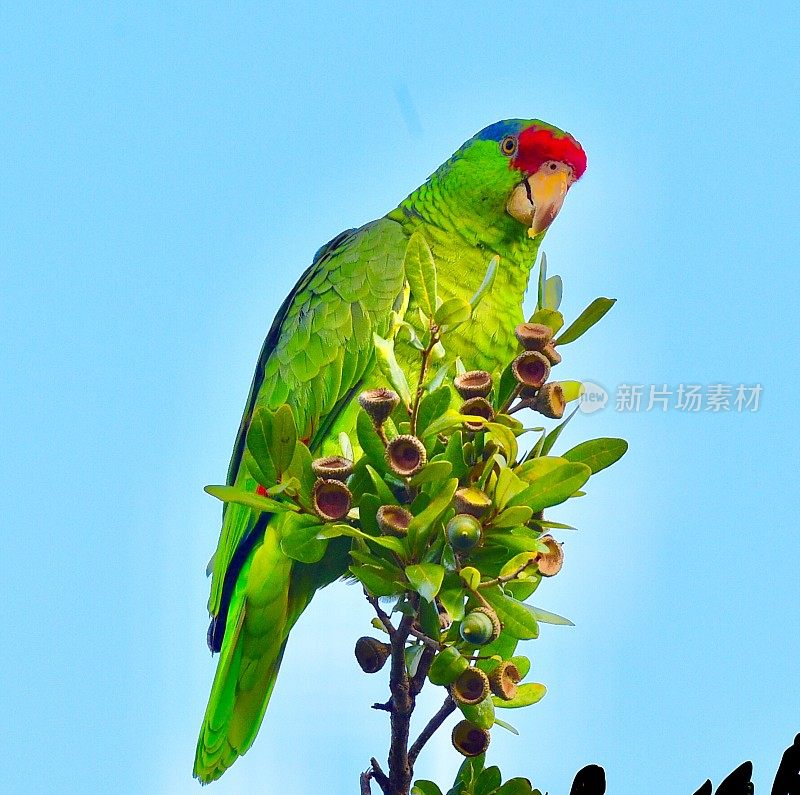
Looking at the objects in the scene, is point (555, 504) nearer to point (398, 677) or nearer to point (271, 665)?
point (398, 677)

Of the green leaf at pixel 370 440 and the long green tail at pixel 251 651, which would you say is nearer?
the green leaf at pixel 370 440

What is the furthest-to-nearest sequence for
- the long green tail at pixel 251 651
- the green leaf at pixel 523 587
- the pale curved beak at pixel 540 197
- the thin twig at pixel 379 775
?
the pale curved beak at pixel 540 197
the long green tail at pixel 251 651
the green leaf at pixel 523 587
the thin twig at pixel 379 775

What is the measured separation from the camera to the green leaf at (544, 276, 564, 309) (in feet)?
4.38

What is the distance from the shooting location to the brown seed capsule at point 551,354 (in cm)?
128

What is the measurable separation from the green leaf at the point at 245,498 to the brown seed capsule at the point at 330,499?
32 mm

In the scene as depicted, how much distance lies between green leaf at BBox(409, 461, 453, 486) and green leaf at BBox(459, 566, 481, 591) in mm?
126

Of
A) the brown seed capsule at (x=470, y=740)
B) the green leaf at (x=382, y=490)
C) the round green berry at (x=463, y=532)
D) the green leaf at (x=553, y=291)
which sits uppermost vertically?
the green leaf at (x=553, y=291)

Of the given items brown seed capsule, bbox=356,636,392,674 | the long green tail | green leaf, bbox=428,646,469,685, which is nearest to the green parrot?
the long green tail

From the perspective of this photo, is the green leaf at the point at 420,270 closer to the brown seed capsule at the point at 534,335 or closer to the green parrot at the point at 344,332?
the brown seed capsule at the point at 534,335

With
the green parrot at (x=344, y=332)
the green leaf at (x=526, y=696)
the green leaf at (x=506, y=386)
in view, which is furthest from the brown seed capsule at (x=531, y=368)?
the green parrot at (x=344, y=332)

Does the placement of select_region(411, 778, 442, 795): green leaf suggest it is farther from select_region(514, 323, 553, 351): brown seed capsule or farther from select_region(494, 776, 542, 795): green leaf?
select_region(514, 323, 553, 351): brown seed capsule

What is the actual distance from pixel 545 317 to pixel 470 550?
344mm

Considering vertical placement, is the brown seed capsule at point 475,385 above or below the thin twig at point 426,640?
above

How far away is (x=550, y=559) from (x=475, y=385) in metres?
0.28
